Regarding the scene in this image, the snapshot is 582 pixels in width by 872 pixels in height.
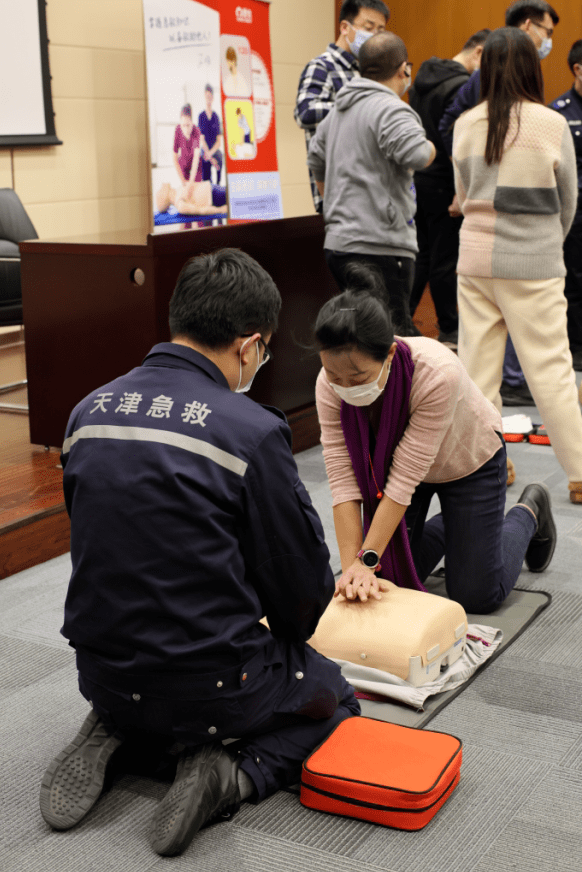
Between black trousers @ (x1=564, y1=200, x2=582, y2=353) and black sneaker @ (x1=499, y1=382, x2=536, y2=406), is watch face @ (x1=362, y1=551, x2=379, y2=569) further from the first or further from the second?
black trousers @ (x1=564, y1=200, x2=582, y2=353)

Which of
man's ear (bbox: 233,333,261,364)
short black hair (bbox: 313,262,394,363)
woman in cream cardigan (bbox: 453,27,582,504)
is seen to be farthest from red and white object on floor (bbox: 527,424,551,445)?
man's ear (bbox: 233,333,261,364)

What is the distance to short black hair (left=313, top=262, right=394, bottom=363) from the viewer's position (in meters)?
1.75

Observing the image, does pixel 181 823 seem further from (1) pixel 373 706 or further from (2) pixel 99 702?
(1) pixel 373 706

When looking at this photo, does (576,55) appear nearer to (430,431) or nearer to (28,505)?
(430,431)

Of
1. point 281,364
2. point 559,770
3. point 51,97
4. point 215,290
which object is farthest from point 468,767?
point 51,97

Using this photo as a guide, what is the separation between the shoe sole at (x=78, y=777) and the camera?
4.85 feet

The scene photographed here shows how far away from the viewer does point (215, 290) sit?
147cm

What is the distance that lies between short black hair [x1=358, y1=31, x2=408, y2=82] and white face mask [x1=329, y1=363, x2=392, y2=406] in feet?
5.30

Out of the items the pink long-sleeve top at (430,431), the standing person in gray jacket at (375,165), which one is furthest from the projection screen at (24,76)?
the pink long-sleeve top at (430,431)

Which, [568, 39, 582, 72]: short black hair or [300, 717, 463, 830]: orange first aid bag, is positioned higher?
[568, 39, 582, 72]: short black hair

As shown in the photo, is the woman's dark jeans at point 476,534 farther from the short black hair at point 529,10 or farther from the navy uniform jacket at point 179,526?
the short black hair at point 529,10

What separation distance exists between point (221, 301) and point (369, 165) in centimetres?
191

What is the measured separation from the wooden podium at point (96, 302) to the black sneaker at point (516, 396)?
1213mm

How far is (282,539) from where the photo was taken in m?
1.45
